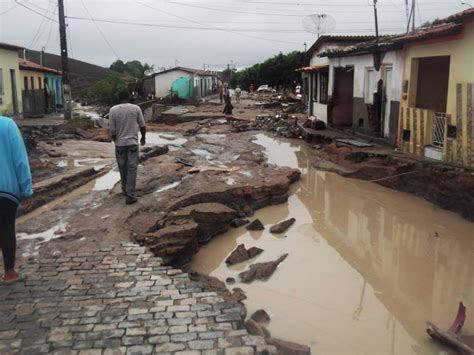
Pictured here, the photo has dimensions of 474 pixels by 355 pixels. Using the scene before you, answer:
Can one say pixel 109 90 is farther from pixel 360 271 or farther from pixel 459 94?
pixel 360 271

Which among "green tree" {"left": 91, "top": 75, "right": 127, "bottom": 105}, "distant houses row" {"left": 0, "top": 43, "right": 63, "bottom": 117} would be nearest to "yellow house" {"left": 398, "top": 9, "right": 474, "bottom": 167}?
"distant houses row" {"left": 0, "top": 43, "right": 63, "bottom": 117}

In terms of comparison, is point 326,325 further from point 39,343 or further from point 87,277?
point 39,343

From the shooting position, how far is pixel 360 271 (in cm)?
673

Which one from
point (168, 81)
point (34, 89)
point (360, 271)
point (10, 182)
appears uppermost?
point (168, 81)

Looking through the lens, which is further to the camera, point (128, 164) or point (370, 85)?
point (370, 85)

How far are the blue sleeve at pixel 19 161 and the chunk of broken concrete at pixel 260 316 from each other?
8.73 feet

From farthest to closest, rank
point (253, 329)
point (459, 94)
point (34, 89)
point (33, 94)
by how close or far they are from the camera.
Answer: point (34, 89) < point (33, 94) < point (459, 94) < point (253, 329)

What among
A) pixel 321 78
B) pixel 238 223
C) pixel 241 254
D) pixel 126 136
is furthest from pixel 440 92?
pixel 126 136

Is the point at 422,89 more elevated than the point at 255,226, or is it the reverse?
the point at 422,89

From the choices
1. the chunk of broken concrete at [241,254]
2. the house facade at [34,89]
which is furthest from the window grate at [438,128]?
the house facade at [34,89]

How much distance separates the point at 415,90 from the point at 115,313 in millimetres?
10923

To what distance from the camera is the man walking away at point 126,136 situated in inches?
305

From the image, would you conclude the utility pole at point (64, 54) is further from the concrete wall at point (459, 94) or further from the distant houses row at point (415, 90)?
the concrete wall at point (459, 94)

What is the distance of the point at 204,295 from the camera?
455cm
